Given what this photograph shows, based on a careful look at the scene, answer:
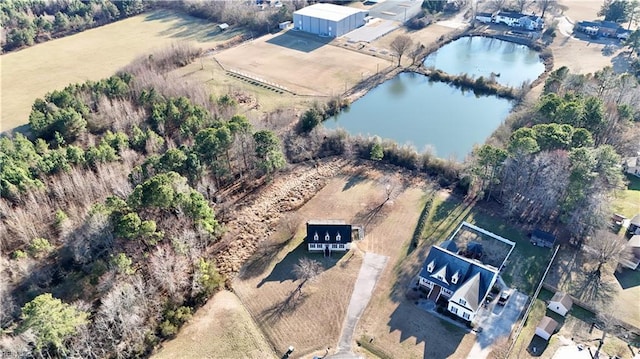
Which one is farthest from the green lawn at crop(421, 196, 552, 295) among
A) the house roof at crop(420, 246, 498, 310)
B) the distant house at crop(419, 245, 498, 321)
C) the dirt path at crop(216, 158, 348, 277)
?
the dirt path at crop(216, 158, 348, 277)

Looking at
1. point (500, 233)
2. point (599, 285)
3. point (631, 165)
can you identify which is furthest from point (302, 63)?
point (599, 285)

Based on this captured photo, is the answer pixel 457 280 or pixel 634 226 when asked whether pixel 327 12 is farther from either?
pixel 457 280

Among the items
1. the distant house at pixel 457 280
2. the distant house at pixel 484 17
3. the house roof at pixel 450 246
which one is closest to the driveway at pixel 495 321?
the distant house at pixel 457 280

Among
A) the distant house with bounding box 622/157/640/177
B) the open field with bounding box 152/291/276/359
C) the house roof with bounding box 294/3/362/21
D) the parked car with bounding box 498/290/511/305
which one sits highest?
the house roof with bounding box 294/3/362/21

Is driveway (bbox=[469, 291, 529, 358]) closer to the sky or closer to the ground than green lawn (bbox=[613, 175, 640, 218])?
closer to the ground

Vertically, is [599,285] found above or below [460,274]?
below

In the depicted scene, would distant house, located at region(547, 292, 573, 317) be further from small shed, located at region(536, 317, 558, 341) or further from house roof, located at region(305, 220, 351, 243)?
house roof, located at region(305, 220, 351, 243)

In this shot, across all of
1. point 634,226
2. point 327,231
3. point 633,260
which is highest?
point 327,231
